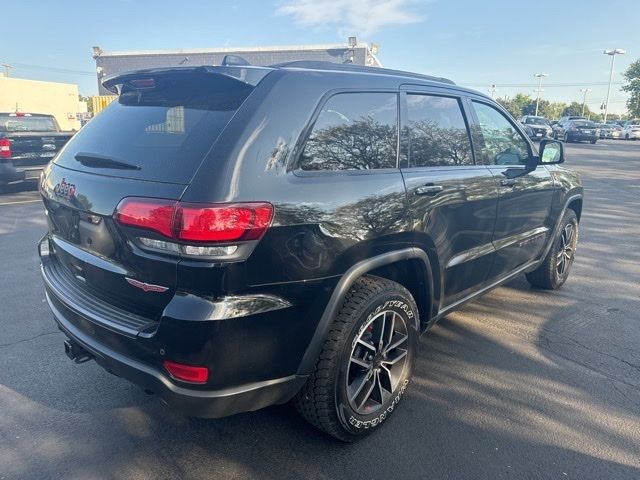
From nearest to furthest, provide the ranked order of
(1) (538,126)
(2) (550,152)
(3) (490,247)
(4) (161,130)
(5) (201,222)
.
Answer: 1. (5) (201,222)
2. (4) (161,130)
3. (3) (490,247)
4. (2) (550,152)
5. (1) (538,126)

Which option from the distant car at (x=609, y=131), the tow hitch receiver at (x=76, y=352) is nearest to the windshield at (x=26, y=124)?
the tow hitch receiver at (x=76, y=352)

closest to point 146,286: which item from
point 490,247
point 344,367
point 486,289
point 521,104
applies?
point 344,367

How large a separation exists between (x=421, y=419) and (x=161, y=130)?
83.9 inches

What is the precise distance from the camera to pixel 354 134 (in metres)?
2.57

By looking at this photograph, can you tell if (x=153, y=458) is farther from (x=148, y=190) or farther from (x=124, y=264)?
(x=148, y=190)

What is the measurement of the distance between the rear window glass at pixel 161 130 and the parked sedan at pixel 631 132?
49909mm

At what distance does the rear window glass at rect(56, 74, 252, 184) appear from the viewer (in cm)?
212

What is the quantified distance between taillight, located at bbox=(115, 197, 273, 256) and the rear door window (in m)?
0.39

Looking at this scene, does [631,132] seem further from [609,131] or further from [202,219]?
[202,219]

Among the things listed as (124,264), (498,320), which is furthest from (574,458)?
(124,264)

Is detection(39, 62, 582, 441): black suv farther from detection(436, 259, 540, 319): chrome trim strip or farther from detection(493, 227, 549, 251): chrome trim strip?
detection(493, 227, 549, 251): chrome trim strip

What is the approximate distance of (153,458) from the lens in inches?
96.5

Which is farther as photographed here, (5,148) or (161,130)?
(5,148)

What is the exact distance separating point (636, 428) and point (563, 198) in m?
2.41
